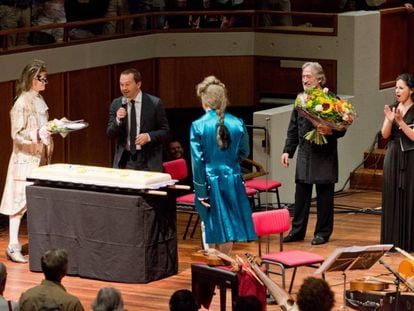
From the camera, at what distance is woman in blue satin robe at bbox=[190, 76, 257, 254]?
32.4 ft

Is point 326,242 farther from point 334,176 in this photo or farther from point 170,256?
point 170,256

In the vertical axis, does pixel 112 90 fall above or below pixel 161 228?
above

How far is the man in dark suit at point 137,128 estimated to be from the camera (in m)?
10.9

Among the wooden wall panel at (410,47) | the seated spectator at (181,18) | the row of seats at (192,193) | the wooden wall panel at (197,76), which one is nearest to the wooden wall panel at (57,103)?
the row of seats at (192,193)

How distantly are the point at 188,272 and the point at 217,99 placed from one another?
5.53 feet

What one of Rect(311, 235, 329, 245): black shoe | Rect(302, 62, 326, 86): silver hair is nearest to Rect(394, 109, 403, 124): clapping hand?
Rect(302, 62, 326, 86): silver hair

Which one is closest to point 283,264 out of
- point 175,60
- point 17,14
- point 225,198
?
point 225,198

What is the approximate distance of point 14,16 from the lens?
13.3 m

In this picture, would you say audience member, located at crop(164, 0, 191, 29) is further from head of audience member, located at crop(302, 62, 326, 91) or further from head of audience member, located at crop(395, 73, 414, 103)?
head of audience member, located at crop(395, 73, 414, 103)

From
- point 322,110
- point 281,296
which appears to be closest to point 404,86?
point 322,110

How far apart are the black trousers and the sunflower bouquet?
20.8 inches

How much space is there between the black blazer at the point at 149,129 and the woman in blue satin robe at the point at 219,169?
1067 mm

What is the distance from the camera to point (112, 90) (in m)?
14.6

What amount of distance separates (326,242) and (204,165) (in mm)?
2339
